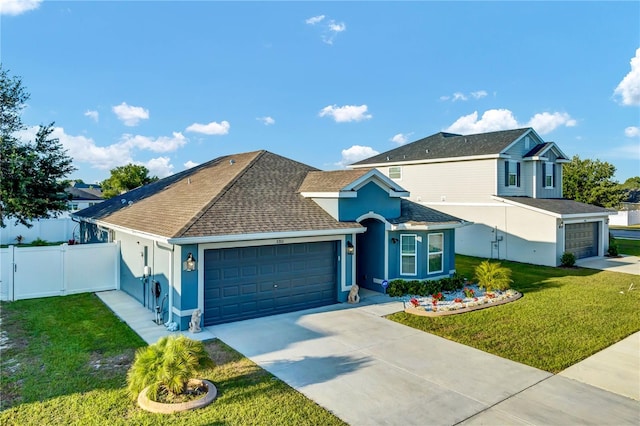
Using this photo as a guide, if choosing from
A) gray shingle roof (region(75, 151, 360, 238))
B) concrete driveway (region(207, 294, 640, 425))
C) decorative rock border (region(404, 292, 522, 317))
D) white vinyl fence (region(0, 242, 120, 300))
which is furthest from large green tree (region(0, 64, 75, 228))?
decorative rock border (region(404, 292, 522, 317))

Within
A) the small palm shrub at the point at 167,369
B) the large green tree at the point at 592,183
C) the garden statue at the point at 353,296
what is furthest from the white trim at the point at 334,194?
the large green tree at the point at 592,183

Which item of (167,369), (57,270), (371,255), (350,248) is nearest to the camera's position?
(167,369)

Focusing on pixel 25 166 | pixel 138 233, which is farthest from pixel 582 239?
pixel 25 166

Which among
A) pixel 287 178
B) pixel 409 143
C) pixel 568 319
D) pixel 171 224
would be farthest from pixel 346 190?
pixel 409 143

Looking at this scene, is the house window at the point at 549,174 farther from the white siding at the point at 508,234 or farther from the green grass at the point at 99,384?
the green grass at the point at 99,384

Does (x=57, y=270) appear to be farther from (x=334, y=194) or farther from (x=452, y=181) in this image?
(x=452, y=181)

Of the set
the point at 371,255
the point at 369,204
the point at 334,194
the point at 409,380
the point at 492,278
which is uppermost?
the point at 334,194
